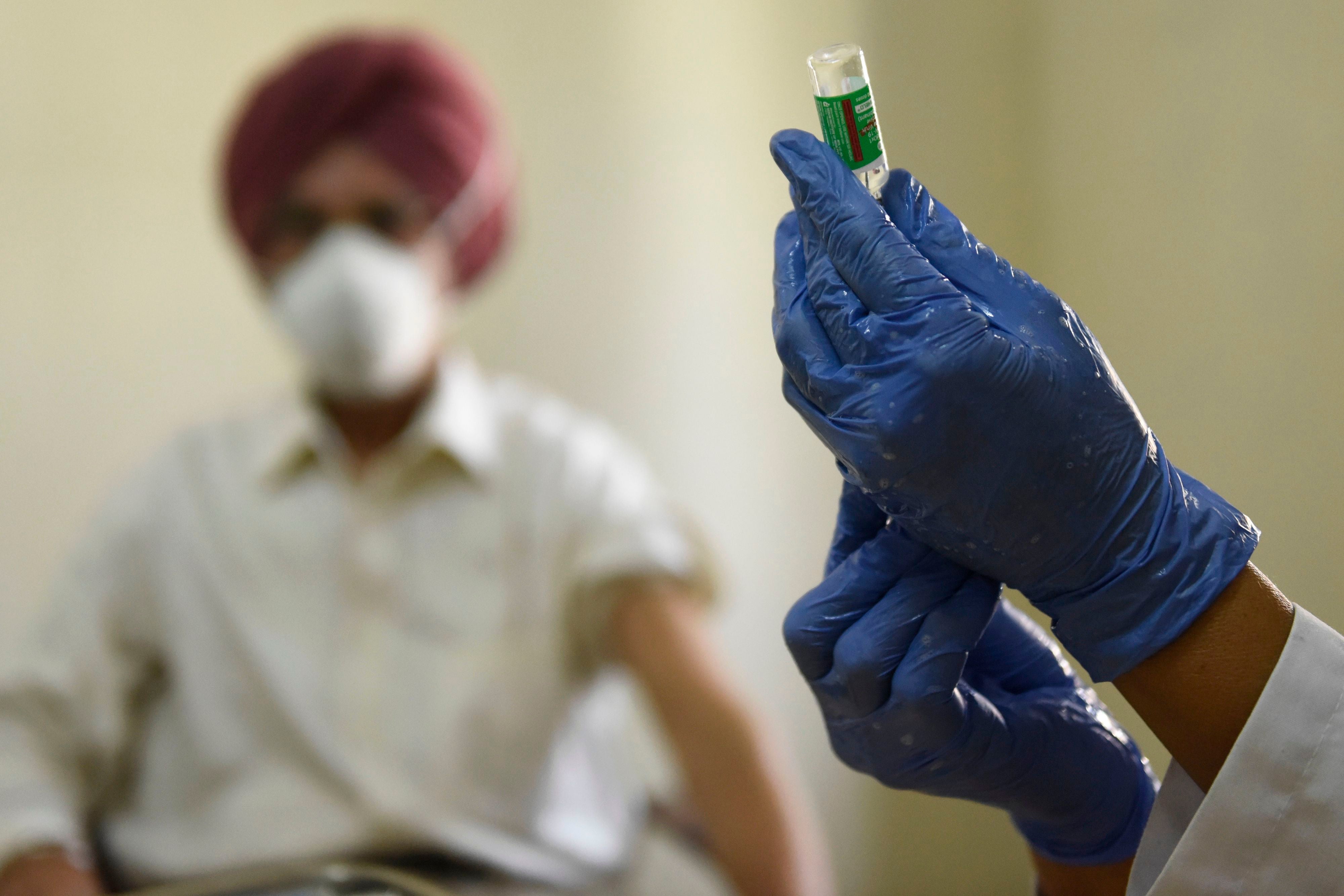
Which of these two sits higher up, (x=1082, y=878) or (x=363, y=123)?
(x=363, y=123)

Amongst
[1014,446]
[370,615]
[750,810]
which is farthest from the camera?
[370,615]

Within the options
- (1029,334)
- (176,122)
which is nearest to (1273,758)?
(1029,334)

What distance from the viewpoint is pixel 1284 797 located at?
41 centimetres

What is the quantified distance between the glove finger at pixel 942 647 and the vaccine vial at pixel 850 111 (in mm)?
194

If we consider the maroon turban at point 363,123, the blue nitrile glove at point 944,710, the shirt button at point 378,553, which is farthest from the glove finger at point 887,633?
the maroon turban at point 363,123

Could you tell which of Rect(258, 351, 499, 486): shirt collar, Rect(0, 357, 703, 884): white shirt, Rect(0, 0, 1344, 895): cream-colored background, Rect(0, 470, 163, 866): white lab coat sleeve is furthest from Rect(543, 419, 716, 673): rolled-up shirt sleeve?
Rect(0, 470, 163, 866): white lab coat sleeve

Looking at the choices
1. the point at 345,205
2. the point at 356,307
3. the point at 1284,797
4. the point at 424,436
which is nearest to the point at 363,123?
the point at 345,205

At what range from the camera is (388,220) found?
1180mm

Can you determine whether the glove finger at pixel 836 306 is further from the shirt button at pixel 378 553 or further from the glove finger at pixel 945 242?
the shirt button at pixel 378 553

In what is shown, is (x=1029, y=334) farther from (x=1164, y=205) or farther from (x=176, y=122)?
(x=176, y=122)

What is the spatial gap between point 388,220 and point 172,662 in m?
0.58

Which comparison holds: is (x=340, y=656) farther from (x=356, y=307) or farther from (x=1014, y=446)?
(x=1014, y=446)

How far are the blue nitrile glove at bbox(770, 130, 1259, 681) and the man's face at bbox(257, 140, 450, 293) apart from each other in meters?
0.86

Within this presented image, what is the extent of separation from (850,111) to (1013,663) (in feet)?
0.96
